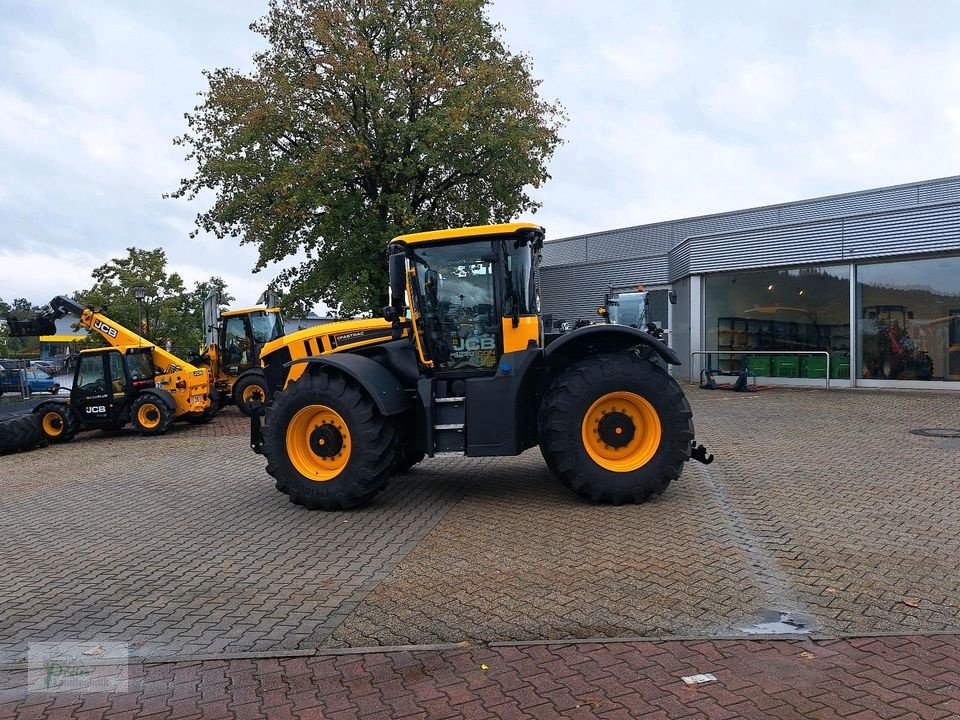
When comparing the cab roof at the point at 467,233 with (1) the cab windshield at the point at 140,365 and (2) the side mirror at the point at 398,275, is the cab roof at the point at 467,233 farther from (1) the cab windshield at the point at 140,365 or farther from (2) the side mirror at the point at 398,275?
(1) the cab windshield at the point at 140,365

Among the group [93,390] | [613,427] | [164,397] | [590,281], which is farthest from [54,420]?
[590,281]

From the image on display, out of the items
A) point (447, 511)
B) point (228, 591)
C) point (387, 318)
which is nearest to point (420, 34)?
point (387, 318)

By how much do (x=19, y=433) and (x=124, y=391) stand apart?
6.89 ft

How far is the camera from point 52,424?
566 inches

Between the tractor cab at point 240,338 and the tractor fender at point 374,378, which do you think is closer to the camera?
the tractor fender at point 374,378

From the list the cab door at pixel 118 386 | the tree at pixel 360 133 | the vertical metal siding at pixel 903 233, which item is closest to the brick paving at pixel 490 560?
the cab door at pixel 118 386

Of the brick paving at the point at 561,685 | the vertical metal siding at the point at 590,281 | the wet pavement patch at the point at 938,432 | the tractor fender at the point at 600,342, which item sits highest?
the vertical metal siding at the point at 590,281

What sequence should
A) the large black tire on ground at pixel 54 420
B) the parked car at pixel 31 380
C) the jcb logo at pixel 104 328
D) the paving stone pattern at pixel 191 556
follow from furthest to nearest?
1. the parked car at pixel 31 380
2. the jcb logo at pixel 104 328
3. the large black tire on ground at pixel 54 420
4. the paving stone pattern at pixel 191 556

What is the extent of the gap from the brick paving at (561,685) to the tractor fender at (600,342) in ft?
11.5

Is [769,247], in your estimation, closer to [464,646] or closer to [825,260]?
[825,260]

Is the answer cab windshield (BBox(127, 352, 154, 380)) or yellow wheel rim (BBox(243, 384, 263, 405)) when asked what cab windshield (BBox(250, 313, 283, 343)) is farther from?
cab windshield (BBox(127, 352, 154, 380))

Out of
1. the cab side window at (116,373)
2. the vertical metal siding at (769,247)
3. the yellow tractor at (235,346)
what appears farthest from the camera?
the vertical metal siding at (769,247)

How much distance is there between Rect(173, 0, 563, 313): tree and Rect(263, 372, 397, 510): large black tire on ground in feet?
47.6

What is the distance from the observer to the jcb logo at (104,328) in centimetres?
1571
